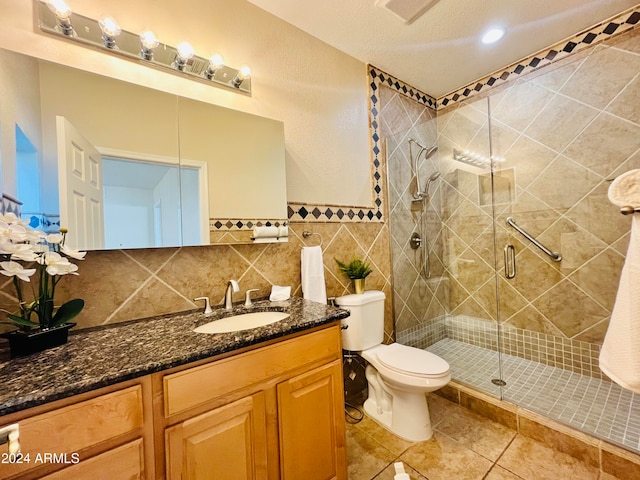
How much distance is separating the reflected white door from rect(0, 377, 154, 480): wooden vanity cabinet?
644 millimetres

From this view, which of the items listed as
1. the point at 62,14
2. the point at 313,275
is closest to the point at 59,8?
the point at 62,14

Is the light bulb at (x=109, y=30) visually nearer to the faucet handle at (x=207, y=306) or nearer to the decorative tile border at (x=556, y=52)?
the faucet handle at (x=207, y=306)

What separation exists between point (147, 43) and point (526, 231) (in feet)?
9.06

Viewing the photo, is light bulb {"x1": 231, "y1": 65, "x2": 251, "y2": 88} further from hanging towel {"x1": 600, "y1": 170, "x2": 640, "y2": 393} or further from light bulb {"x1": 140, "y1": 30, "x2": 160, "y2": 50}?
hanging towel {"x1": 600, "y1": 170, "x2": 640, "y2": 393}

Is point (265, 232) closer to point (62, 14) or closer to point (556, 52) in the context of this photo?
point (62, 14)

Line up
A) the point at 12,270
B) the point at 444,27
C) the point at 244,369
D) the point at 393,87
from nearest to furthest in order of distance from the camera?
1. the point at 12,270
2. the point at 244,369
3. the point at 444,27
4. the point at 393,87

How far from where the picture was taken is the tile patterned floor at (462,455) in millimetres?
1298

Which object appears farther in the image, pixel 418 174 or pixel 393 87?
pixel 418 174

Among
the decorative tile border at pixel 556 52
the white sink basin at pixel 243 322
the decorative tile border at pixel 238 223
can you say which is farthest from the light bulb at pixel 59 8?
the decorative tile border at pixel 556 52

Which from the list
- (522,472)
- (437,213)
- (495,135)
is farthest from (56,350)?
(495,135)

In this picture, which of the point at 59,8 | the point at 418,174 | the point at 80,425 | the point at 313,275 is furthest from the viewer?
the point at 418,174

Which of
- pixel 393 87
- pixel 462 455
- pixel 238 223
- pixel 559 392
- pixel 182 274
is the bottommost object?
pixel 462 455

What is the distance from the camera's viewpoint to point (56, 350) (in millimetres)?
873

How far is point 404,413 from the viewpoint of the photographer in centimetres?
157
